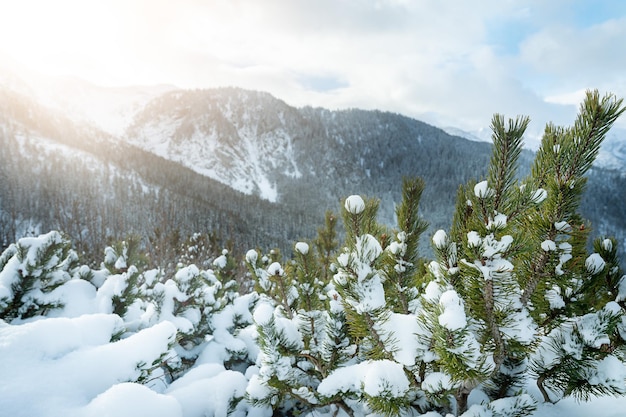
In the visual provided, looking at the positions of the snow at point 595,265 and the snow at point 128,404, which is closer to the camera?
the snow at point 128,404

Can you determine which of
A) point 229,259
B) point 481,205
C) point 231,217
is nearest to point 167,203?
point 231,217

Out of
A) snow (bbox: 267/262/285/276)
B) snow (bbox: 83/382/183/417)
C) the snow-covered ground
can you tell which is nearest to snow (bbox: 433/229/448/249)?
the snow-covered ground

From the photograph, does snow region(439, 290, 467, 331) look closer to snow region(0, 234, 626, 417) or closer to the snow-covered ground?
snow region(0, 234, 626, 417)

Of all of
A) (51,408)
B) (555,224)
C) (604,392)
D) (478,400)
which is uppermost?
(555,224)

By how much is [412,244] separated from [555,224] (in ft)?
3.09

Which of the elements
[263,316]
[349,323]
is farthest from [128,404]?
[349,323]

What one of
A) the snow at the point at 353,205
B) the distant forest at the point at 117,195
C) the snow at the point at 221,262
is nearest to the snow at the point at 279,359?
the snow at the point at 353,205

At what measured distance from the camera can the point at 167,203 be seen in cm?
10175

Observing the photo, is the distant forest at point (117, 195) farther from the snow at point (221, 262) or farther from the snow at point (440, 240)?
the snow at point (440, 240)

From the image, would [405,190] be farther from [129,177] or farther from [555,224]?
[129,177]

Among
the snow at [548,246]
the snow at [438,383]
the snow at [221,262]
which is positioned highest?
the snow at [548,246]

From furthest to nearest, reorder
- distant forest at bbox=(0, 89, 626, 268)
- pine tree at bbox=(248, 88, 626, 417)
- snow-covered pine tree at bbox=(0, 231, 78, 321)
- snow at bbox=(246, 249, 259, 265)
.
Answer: distant forest at bbox=(0, 89, 626, 268)
snow-covered pine tree at bbox=(0, 231, 78, 321)
snow at bbox=(246, 249, 259, 265)
pine tree at bbox=(248, 88, 626, 417)

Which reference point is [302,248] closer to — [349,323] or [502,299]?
[349,323]

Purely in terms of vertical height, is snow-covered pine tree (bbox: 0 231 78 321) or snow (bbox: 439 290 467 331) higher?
snow (bbox: 439 290 467 331)
